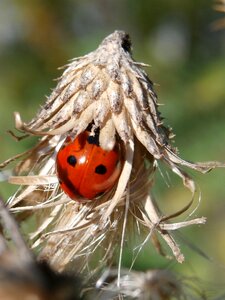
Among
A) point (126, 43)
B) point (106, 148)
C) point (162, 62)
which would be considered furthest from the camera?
point (162, 62)

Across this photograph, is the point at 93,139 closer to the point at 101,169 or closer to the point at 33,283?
the point at 101,169

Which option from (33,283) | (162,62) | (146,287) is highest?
(162,62)

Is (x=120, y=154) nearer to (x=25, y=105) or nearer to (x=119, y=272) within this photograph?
(x=119, y=272)

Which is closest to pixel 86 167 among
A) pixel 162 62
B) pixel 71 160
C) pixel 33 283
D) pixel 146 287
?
pixel 71 160

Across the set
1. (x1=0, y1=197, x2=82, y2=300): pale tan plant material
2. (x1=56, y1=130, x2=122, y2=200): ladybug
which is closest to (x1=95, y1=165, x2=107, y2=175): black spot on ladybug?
(x1=56, y1=130, x2=122, y2=200): ladybug

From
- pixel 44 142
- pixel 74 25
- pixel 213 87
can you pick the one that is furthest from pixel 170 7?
pixel 44 142

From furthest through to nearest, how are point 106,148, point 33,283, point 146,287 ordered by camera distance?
1. point 106,148
2. point 146,287
3. point 33,283
